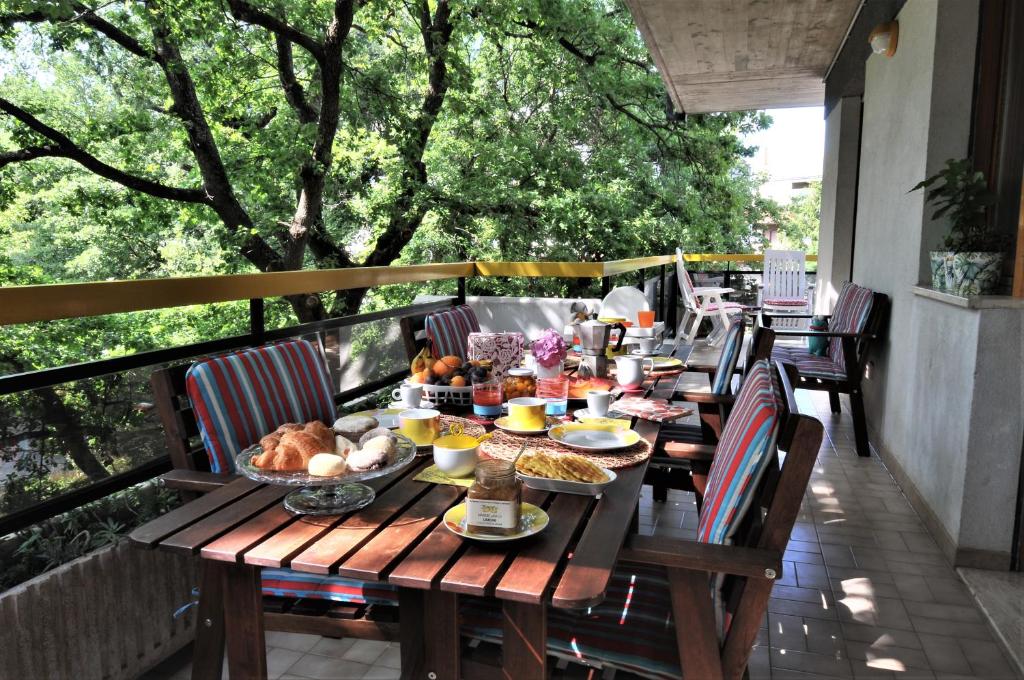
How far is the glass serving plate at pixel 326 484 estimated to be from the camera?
4.02ft

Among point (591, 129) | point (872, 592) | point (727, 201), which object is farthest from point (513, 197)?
point (872, 592)

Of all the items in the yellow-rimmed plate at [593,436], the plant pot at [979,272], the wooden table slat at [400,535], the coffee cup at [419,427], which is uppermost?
the plant pot at [979,272]

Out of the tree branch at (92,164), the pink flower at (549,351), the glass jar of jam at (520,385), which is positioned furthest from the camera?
the tree branch at (92,164)

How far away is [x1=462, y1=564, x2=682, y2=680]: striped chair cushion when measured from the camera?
50.1 inches

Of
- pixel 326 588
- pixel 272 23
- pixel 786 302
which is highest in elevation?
pixel 272 23

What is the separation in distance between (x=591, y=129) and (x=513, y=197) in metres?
2.21

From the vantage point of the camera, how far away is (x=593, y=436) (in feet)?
5.69

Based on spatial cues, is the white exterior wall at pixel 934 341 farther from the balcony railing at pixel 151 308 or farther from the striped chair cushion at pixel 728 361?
the balcony railing at pixel 151 308

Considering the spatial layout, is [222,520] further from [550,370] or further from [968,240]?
[968,240]

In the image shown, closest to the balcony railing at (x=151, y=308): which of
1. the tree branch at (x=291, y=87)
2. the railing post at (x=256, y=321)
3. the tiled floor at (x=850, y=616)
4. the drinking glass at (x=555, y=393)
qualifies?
the railing post at (x=256, y=321)

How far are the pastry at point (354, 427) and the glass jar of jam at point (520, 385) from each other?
18.5 inches

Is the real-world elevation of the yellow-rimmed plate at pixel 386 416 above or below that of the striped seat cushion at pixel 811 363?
above

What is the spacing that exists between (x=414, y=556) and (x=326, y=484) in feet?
0.79

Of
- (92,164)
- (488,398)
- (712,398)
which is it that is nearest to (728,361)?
(712,398)
